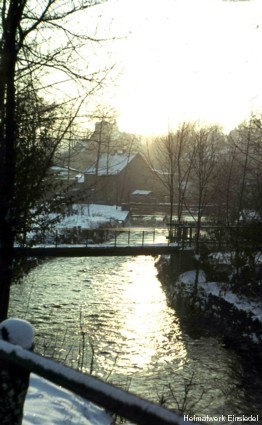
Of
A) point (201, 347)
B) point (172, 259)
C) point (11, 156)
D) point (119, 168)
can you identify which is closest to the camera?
point (11, 156)

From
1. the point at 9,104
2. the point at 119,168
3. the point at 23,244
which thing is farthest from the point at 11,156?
the point at 119,168

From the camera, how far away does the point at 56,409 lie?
16.8ft

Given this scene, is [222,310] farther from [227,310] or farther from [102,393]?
[102,393]

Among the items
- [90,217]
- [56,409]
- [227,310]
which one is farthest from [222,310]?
[90,217]

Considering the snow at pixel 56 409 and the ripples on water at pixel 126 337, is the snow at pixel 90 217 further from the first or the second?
the snow at pixel 56 409

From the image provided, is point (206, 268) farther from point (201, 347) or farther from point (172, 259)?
point (201, 347)

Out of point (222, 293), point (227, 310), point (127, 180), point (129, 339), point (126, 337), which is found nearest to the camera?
point (129, 339)

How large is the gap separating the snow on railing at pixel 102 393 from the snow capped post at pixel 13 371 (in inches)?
7.3

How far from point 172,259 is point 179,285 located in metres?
2.38

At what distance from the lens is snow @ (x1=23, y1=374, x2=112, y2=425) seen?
471cm

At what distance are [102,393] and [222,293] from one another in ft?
48.9

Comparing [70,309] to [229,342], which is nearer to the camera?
[229,342]

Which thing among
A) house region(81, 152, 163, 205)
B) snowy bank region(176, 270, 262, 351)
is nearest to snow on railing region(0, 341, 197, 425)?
snowy bank region(176, 270, 262, 351)

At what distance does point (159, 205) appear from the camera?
48844mm
